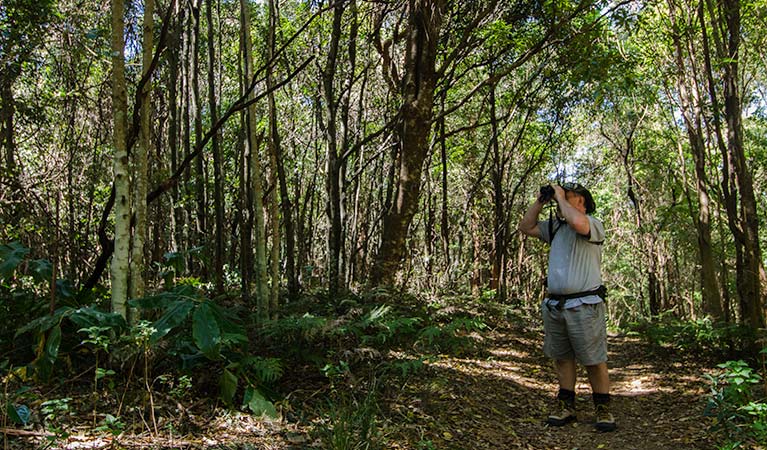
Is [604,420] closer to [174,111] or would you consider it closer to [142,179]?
[142,179]

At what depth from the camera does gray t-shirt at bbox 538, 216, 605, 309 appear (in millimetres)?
4402

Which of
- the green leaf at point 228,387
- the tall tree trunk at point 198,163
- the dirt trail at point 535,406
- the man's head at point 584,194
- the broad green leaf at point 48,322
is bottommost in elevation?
the dirt trail at point 535,406

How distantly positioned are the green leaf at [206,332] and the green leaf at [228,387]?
0.40 metres

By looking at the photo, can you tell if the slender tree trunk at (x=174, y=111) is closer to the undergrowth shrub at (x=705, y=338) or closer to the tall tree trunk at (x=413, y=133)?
the tall tree trunk at (x=413, y=133)

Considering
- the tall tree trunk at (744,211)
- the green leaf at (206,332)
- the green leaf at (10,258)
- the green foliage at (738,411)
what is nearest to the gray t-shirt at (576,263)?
the green foliage at (738,411)

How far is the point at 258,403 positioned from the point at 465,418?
189 cm

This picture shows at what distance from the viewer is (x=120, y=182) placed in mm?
3799

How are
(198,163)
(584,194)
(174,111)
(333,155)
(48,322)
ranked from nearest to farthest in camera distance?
(48,322) → (584,194) → (333,155) → (174,111) → (198,163)

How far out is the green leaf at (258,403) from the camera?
3.32 m

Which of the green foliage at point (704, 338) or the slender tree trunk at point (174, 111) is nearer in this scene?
the green foliage at point (704, 338)

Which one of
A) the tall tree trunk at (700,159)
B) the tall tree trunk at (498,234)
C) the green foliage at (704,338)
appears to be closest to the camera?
the green foliage at (704,338)

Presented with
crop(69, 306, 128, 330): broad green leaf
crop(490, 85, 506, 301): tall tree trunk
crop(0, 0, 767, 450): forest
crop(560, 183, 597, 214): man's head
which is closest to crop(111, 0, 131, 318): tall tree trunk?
crop(0, 0, 767, 450): forest

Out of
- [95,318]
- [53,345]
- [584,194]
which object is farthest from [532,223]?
[53,345]

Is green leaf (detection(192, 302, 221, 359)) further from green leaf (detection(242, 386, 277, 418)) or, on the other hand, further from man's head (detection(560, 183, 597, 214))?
man's head (detection(560, 183, 597, 214))
